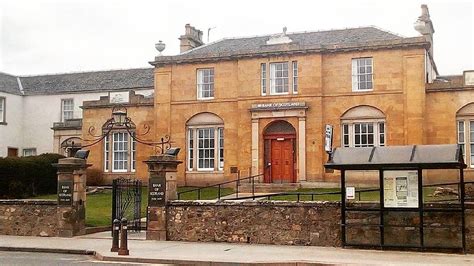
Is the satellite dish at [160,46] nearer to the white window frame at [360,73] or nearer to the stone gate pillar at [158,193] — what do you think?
the white window frame at [360,73]

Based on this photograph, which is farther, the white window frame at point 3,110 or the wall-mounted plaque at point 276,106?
the white window frame at point 3,110

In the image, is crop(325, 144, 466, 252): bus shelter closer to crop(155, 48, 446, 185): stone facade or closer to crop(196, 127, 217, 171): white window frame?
crop(155, 48, 446, 185): stone facade

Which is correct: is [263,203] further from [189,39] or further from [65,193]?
[189,39]

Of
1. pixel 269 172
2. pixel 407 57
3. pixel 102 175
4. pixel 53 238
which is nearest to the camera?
pixel 53 238

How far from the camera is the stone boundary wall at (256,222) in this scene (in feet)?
60.5

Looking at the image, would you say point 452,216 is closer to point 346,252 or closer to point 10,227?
point 346,252

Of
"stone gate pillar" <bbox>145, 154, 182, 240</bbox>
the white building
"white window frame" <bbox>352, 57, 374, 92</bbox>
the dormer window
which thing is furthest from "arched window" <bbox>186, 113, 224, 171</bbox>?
"stone gate pillar" <bbox>145, 154, 182, 240</bbox>

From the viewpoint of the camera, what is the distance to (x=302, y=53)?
33.6 metres

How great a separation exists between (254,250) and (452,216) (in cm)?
539

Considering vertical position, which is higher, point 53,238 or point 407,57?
point 407,57

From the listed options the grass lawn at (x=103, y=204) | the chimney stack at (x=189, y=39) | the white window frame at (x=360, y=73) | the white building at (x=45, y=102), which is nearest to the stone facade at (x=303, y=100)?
the white window frame at (x=360, y=73)

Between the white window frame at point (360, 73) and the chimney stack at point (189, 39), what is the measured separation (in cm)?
1184

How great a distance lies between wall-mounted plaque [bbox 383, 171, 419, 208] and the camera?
17266mm

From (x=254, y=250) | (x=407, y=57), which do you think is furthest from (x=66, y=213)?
(x=407, y=57)
